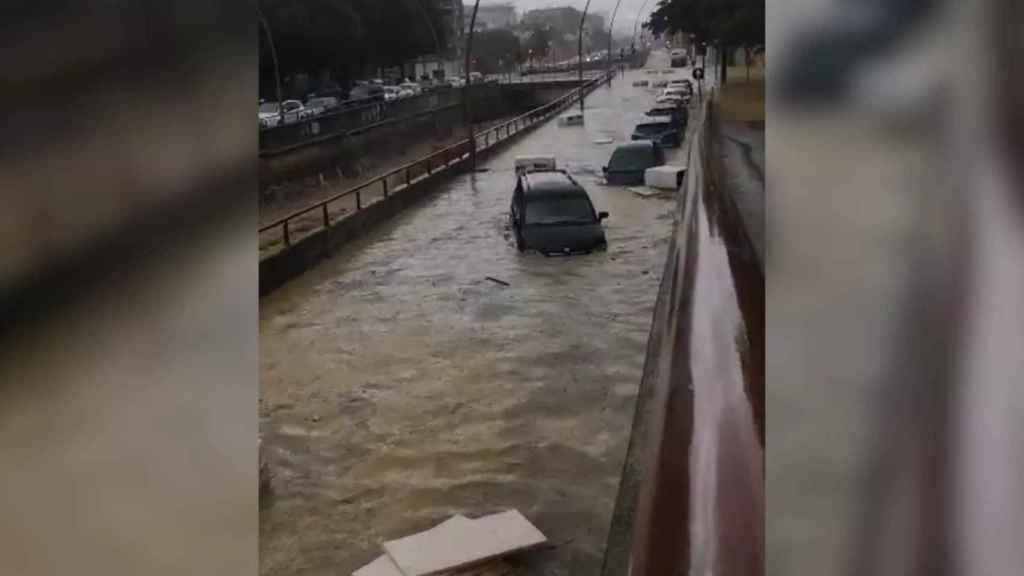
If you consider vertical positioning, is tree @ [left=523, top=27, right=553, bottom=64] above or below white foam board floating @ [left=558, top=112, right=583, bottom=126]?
above

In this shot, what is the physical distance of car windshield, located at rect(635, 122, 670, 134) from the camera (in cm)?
590

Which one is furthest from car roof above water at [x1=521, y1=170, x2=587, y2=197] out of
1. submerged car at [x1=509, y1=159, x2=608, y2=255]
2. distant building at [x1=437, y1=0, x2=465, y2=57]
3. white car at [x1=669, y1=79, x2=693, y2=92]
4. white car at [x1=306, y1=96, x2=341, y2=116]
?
white car at [x1=306, y1=96, x2=341, y2=116]

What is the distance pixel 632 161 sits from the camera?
18.6ft

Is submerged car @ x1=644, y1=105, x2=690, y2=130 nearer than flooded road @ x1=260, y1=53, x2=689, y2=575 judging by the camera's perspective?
No

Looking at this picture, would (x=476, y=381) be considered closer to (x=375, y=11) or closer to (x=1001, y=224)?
(x=375, y=11)

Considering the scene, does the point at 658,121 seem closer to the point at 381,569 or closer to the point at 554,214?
the point at 554,214

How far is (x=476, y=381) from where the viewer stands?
3.09m

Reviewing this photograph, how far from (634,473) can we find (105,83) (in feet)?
4.82

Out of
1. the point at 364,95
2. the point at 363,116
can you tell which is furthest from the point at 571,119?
the point at 364,95

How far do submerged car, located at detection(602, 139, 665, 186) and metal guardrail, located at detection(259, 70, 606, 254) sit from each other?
1.30 ft

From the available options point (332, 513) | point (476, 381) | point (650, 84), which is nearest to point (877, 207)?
point (332, 513)

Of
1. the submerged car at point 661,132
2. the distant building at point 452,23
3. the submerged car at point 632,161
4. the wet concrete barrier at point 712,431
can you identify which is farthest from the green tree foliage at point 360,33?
the submerged car at point 661,132

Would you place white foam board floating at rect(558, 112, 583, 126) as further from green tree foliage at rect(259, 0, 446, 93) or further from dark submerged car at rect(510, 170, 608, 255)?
green tree foliage at rect(259, 0, 446, 93)

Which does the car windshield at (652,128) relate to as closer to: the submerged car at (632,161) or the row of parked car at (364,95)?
the submerged car at (632,161)
